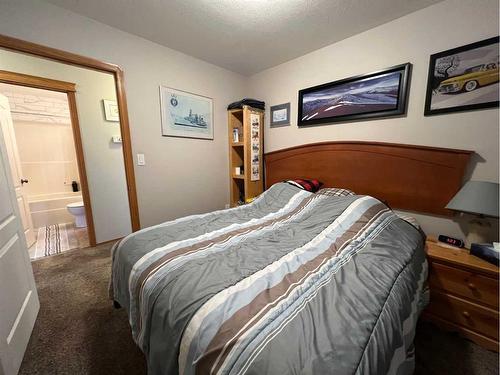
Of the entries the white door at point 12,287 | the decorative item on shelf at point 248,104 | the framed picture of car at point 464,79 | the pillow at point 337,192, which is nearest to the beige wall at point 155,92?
the decorative item on shelf at point 248,104

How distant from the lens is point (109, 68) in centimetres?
183

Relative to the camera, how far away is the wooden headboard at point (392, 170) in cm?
155

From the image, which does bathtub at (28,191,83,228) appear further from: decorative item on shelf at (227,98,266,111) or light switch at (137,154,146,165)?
decorative item on shelf at (227,98,266,111)

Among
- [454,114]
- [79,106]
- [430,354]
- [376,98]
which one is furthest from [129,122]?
[430,354]

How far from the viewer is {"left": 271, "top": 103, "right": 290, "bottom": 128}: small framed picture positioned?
2.51 meters

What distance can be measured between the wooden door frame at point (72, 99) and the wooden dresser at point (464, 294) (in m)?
3.53

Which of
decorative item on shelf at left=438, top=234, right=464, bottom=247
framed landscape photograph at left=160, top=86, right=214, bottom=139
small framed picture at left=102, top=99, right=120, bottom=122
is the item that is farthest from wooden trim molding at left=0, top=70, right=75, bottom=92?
decorative item on shelf at left=438, top=234, right=464, bottom=247

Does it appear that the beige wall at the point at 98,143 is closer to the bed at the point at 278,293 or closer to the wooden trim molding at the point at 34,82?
the wooden trim molding at the point at 34,82

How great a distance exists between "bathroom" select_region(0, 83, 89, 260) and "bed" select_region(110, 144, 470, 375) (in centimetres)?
282

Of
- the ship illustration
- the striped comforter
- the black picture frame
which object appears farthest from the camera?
the ship illustration

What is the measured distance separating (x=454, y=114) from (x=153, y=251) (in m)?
→ 2.31

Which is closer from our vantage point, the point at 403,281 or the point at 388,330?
the point at 388,330

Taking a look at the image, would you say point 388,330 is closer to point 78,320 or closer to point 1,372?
point 1,372

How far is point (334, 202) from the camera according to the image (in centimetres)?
164
